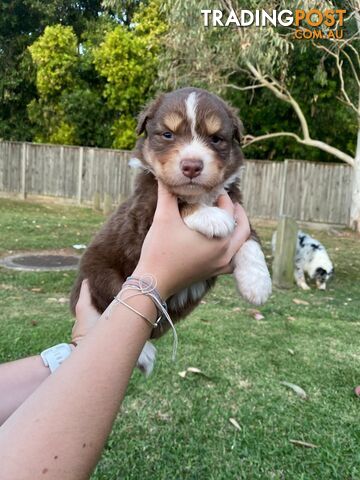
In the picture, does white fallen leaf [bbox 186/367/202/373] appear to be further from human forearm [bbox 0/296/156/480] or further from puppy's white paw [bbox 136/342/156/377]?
human forearm [bbox 0/296/156/480]

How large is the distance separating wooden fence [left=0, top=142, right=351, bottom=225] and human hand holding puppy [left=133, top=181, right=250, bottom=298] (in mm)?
13949

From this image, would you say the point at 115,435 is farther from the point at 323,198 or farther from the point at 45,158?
the point at 45,158

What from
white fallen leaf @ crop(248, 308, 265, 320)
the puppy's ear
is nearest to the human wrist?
the puppy's ear

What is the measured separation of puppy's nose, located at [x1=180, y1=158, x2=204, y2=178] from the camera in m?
2.27

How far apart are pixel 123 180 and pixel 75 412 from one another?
18.4 metres

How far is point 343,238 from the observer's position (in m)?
15.0

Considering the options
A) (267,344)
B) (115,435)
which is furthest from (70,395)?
(267,344)

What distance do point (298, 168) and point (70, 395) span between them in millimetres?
17023

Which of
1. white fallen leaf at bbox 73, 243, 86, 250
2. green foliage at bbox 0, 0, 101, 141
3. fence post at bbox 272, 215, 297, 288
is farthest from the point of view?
green foliage at bbox 0, 0, 101, 141

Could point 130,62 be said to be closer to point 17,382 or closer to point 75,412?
point 17,382

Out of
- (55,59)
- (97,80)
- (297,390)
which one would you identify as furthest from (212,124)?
(97,80)

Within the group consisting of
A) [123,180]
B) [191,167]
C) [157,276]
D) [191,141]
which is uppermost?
[191,141]

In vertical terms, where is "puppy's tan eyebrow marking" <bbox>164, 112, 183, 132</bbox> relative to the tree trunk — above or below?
above

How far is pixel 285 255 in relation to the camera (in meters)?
8.04
